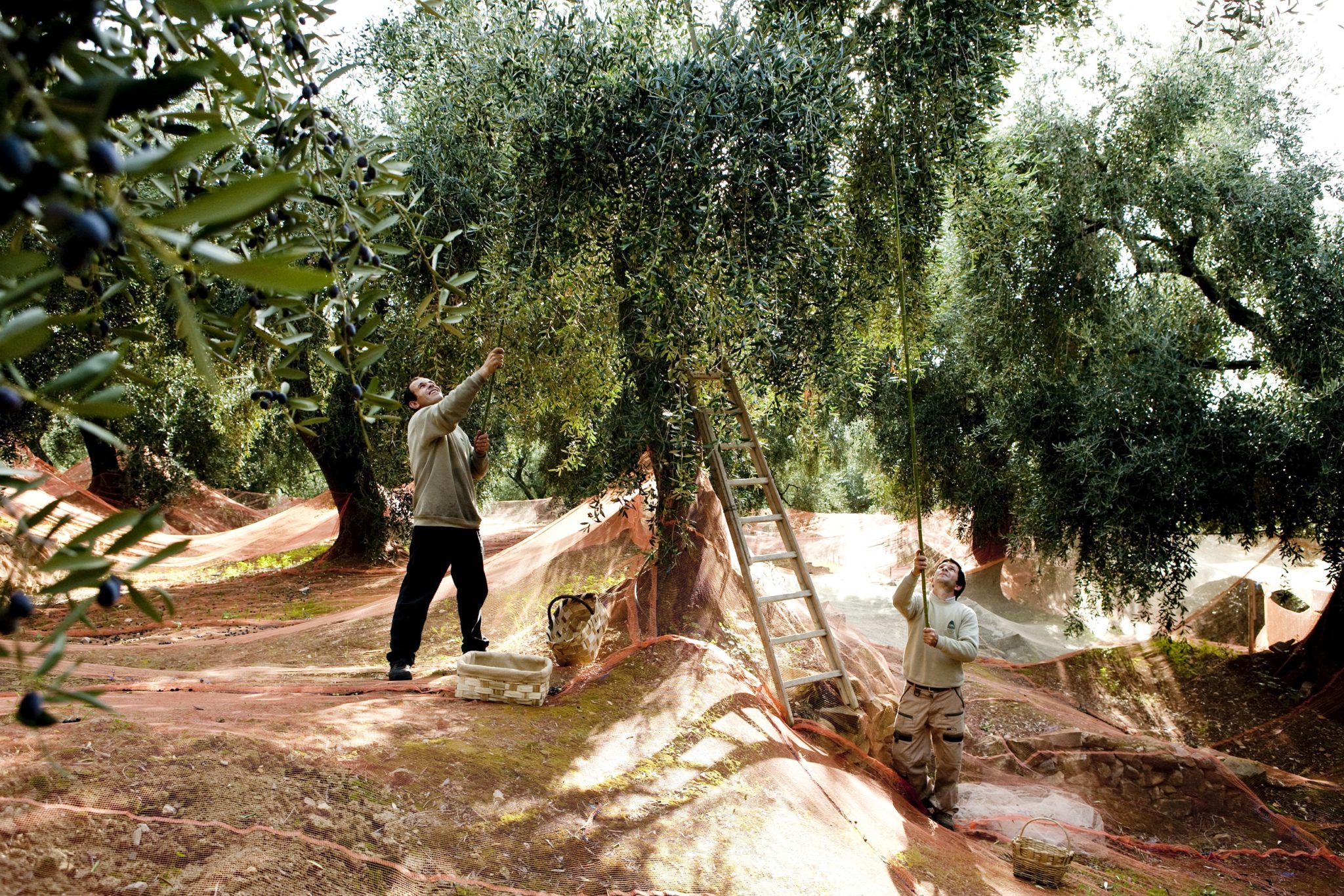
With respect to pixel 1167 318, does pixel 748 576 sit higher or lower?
lower

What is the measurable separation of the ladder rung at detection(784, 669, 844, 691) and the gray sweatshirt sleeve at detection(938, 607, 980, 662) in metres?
0.71

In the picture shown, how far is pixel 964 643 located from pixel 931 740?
697 millimetres

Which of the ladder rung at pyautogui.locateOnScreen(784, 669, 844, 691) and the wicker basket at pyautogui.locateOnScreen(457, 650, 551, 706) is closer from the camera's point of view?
the wicker basket at pyautogui.locateOnScreen(457, 650, 551, 706)

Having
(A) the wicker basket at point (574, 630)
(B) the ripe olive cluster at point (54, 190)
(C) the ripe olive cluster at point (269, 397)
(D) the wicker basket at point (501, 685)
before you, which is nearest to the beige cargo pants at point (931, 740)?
(A) the wicker basket at point (574, 630)

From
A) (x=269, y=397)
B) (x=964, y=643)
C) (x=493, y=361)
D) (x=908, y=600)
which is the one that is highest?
(x=493, y=361)

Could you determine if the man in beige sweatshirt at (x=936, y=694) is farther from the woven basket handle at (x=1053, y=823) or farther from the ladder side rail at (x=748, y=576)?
the ladder side rail at (x=748, y=576)

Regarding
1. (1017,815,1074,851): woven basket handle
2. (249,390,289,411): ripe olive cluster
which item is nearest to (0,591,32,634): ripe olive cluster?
(249,390,289,411): ripe olive cluster

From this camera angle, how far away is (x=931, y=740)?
5.16m

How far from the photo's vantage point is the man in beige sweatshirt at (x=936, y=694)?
494cm

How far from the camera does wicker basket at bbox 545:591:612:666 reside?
4.85 m

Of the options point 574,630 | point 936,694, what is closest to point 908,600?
point 936,694

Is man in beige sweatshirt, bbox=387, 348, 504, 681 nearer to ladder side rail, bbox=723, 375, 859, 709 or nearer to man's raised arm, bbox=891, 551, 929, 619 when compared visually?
ladder side rail, bbox=723, 375, 859, 709

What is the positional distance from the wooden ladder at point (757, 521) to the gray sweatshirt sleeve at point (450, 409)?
114 cm

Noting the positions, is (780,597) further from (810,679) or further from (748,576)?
(810,679)
